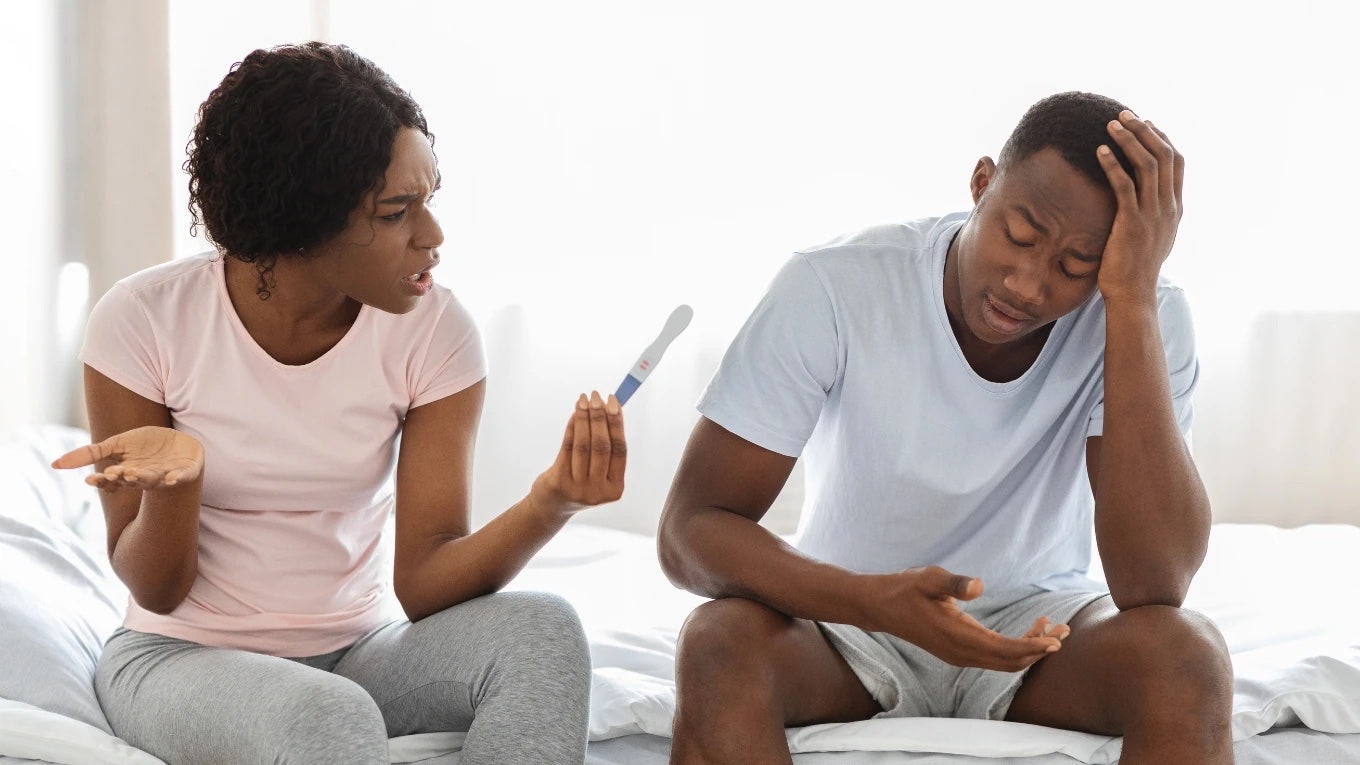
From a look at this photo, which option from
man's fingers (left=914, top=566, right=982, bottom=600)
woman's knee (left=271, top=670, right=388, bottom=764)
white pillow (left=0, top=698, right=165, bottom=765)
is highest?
man's fingers (left=914, top=566, right=982, bottom=600)

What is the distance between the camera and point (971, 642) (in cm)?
113

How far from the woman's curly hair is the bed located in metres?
0.47

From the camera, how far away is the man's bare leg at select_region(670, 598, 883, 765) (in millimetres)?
1184

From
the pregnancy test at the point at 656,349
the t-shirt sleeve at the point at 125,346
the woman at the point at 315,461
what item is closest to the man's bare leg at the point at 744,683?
the woman at the point at 315,461

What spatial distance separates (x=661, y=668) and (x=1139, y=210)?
29.4 inches

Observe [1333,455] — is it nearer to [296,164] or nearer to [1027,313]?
[1027,313]

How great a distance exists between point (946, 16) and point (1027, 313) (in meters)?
1.34

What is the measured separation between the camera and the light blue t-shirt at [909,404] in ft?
4.53

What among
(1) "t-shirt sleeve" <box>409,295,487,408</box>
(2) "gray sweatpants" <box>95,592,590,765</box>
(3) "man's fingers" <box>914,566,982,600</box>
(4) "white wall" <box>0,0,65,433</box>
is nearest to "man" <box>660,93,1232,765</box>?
(3) "man's fingers" <box>914,566,982,600</box>

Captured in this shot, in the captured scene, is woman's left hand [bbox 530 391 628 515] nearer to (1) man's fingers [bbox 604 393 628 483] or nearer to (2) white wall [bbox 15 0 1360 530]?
(1) man's fingers [bbox 604 393 628 483]

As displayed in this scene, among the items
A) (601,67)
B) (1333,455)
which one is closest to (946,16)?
(601,67)

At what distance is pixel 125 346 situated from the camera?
4.30 feet

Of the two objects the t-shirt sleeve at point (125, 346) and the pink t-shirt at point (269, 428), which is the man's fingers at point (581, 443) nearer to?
the pink t-shirt at point (269, 428)

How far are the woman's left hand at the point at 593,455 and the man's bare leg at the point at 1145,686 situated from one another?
471 millimetres
